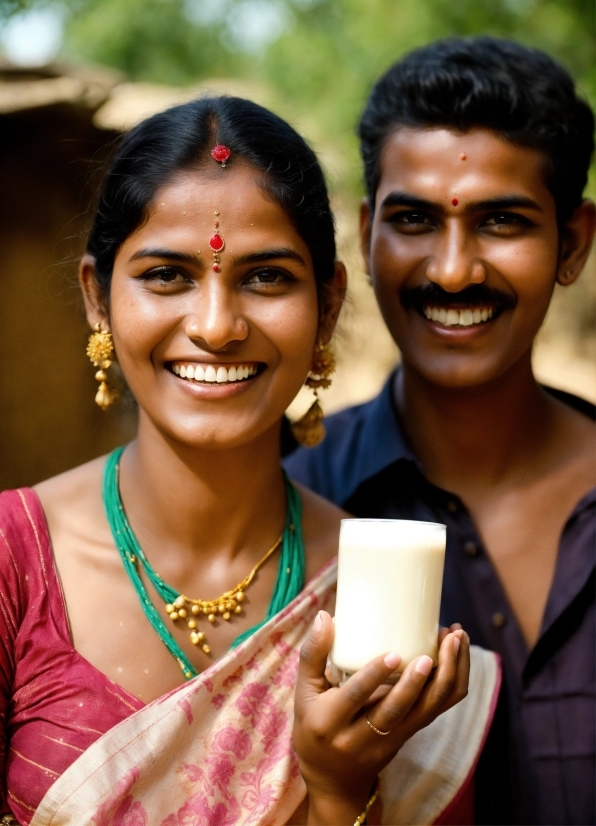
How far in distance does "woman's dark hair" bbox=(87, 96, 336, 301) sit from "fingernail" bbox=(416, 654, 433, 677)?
Result: 97 centimetres

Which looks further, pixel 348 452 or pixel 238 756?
pixel 348 452

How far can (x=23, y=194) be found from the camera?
14.7 ft

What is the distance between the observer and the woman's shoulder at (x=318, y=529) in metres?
2.50

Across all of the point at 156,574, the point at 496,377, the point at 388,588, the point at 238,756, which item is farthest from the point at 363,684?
the point at 496,377

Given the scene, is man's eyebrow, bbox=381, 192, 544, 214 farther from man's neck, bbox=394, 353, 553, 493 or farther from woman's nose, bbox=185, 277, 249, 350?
woman's nose, bbox=185, 277, 249, 350

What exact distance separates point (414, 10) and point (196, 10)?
5.90m

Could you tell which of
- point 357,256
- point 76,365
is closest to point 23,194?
point 76,365

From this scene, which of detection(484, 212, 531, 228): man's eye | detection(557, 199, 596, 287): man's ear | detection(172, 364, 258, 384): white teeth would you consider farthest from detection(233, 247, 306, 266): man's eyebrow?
detection(557, 199, 596, 287): man's ear

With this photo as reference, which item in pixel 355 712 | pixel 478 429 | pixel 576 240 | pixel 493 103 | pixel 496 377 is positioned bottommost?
pixel 355 712

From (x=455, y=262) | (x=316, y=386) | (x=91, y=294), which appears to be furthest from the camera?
(x=455, y=262)

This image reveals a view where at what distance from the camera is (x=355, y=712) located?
1.93m

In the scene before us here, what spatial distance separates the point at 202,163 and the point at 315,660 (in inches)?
43.6

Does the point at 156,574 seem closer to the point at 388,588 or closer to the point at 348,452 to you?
the point at 388,588

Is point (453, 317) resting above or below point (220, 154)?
below
